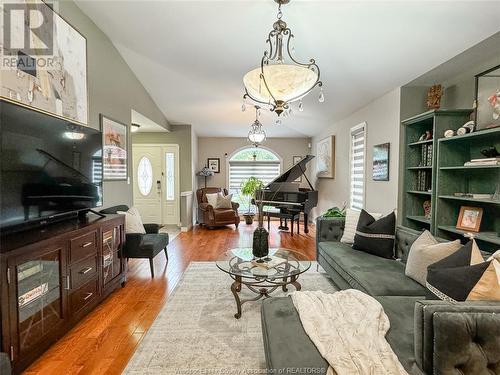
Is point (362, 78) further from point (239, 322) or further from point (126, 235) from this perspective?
point (126, 235)

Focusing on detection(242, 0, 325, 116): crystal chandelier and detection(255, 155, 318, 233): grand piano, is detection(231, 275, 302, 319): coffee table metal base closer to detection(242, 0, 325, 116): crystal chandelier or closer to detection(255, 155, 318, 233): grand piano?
detection(242, 0, 325, 116): crystal chandelier

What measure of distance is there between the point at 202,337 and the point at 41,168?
6.21 feet

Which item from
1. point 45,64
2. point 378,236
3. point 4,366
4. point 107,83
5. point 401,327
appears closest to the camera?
point 4,366

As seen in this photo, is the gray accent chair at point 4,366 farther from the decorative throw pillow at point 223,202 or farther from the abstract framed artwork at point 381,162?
the decorative throw pillow at point 223,202

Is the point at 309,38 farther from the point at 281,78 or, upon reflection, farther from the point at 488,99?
the point at 488,99

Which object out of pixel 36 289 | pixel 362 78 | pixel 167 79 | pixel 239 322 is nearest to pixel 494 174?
pixel 362 78

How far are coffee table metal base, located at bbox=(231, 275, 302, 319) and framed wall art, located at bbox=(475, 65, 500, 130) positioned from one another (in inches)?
87.5

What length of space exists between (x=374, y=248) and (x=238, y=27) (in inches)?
113

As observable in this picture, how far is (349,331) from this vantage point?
4.80ft


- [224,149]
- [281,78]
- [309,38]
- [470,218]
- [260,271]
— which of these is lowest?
[260,271]

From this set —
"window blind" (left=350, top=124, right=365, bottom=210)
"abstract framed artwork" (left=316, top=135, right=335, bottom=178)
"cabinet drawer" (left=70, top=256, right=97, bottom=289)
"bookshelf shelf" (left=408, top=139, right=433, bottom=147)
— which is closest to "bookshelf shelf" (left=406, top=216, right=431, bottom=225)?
"bookshelf shelf" (left=408, top=139, right=433, bottom=147)

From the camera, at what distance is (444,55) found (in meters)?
2.56

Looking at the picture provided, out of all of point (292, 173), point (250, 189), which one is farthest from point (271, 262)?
point (250, 189)

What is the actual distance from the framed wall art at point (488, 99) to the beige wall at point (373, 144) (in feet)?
3.27
